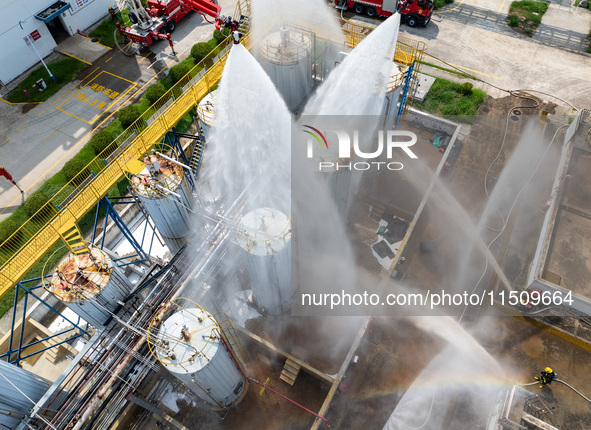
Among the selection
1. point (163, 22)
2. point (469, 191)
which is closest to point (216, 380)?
point (469, 191)

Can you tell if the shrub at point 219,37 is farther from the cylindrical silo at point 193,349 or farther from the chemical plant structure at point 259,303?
the cylindrical silo at point 193,349

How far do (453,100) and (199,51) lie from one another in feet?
79.1

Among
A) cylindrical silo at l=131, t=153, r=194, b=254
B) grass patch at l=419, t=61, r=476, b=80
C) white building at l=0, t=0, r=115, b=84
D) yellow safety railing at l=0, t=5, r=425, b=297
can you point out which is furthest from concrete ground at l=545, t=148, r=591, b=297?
white building at l=0, t=0, r=115, b=84

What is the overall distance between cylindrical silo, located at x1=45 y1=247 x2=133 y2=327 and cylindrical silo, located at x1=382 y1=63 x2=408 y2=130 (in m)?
17.1

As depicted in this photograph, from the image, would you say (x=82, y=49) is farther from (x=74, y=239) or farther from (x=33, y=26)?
(x=74, y=239)

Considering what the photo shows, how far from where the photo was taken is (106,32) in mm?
42562

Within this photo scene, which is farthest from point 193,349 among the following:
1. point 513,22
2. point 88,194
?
point 513,22

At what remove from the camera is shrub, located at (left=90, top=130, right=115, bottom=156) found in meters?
30.9

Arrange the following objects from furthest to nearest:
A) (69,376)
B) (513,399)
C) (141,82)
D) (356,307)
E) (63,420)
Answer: (141,82) < (356,307) < (513,399) < (69,376) < (63,420)

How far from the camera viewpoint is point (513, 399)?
1747 cm

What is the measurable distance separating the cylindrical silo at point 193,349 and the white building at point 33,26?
35696mm

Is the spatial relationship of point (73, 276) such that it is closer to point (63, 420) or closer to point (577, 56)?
point (63, 420)

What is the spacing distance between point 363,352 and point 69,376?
13.8 meters

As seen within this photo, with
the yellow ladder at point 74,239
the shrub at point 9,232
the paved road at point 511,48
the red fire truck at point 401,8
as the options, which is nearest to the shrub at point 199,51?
the red fire truck at point 401,8
